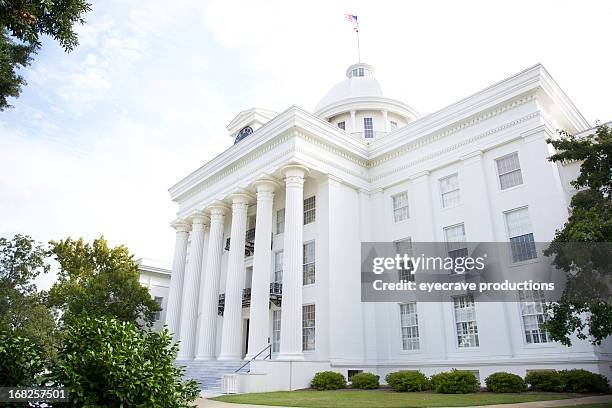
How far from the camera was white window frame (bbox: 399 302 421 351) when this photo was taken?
21.5 metres

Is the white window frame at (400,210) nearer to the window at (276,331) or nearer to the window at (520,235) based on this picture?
the window at (520,235)

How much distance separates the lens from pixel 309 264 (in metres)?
23.5

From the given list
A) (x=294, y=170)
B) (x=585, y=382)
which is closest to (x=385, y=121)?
(x=294, y=170)

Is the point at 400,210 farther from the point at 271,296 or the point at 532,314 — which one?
the point at 532,314

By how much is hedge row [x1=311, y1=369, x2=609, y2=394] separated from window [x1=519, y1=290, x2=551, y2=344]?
2.19 metres

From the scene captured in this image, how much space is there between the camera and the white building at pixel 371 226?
61.5ft

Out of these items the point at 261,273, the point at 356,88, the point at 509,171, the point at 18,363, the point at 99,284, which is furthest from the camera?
the point at 356,88

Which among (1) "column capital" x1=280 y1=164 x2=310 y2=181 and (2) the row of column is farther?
(1) "column capital" x1=280 y1=164 x2=310 y2=181

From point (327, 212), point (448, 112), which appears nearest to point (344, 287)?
point (327, 212)

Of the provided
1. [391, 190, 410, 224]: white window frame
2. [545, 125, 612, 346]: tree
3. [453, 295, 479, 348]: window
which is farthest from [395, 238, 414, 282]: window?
[545, 125, 612, 346]: tree

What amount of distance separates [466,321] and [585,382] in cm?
592

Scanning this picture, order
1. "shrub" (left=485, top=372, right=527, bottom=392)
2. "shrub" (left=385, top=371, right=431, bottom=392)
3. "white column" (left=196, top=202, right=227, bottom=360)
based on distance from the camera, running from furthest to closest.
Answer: "white column" (left=196, top=202, right=227, bottom=360) → "shrub" (left=385, top=371, right=431, bottom=392) → "shrub" (left=485, top=372, right=527, bottom=392)

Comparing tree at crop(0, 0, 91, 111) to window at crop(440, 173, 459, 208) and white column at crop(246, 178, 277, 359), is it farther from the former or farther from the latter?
window at crop(440, 173, 459, 208)

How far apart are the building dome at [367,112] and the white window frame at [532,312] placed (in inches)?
675
